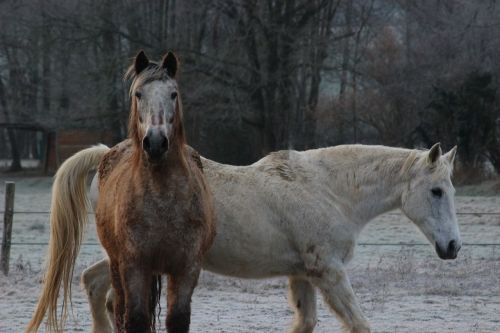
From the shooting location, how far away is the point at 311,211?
20.6 ft

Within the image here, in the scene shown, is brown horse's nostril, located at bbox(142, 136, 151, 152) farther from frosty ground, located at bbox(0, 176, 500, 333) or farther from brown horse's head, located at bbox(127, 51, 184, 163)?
frosty ground, located at bbox(0, 176, 500, 333)

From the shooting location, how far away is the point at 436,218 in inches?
251

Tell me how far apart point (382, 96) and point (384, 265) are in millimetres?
14943

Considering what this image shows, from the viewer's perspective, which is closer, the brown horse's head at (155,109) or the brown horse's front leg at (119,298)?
the brown horse's head at (155,109)

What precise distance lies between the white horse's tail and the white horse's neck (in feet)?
5.41

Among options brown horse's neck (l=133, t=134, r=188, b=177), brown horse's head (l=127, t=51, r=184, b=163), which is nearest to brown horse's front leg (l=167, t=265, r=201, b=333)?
brown horse's neck (l=133, t=134, r=188, b=177)

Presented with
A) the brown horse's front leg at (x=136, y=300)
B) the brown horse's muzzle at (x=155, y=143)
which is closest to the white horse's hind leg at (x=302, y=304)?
the brown horse's front leg at (x=136, y=300)

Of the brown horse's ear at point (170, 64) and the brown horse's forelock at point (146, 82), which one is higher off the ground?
the brown horse's ear at point (170, 64)

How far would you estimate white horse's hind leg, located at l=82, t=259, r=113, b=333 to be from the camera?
21.0ft

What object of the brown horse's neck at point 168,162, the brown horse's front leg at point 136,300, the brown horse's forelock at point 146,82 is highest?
the brown horse's forelock at point 146,82

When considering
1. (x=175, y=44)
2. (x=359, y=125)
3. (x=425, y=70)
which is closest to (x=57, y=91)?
(x=175, y=44)

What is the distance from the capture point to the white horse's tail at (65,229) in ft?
20.1

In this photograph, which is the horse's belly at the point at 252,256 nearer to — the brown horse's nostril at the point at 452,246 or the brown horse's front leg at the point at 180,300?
the brown horse's nostril at the point at 452,246

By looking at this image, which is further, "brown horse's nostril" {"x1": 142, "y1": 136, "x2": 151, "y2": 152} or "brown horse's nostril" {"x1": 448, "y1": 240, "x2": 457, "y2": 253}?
"brown horse's nostril" {"x1": 448, "y1": 240, "x2": 457, "y2": 253}
